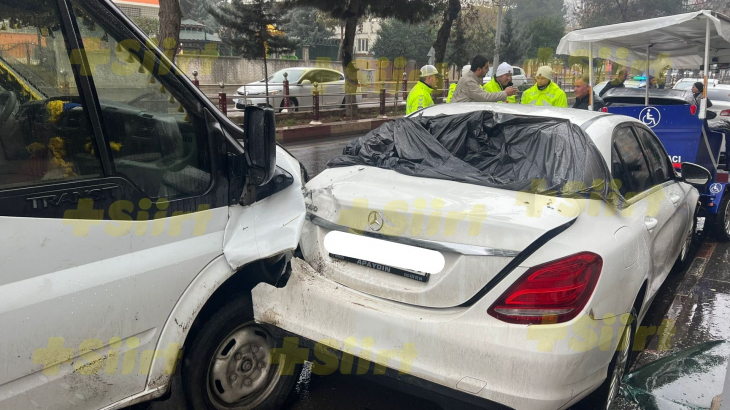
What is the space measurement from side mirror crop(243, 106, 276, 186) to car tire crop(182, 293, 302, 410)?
68 cm

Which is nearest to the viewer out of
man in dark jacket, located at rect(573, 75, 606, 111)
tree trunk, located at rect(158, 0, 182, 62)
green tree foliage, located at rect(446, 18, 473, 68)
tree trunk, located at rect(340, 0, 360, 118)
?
man in dark jacket, located at rect(573, 75, 606, 111)

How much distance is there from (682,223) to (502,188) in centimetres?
211

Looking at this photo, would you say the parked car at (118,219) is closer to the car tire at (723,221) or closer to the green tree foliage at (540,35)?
the car tire at (723,221)

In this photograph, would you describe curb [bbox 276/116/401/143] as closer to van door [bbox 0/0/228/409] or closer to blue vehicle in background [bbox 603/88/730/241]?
blue vehicle in background [bbox 603/88/730/241]

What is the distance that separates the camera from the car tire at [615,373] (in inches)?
104

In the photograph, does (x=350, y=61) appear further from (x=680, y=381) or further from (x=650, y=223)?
(x=680, y=381)

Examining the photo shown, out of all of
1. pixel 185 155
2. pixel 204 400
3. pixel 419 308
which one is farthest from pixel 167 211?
pixel 419 308

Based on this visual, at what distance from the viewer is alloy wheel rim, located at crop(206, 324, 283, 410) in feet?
8.43

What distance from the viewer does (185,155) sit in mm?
2354

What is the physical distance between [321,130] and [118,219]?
41.4 feet

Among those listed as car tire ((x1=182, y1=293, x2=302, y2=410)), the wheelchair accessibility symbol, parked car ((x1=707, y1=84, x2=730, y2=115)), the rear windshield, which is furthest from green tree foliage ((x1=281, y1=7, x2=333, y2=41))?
car tire ((x1=182, y1=293, x2=302, y2=410))

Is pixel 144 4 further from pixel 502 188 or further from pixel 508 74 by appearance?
pixel 502 188

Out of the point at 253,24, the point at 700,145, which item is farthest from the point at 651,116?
the point at 253,24

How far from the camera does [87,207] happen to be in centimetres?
196
